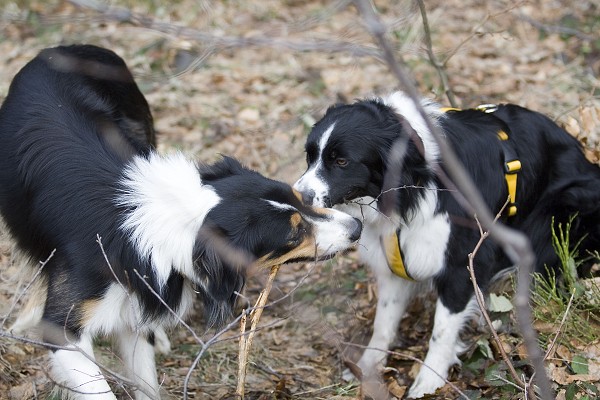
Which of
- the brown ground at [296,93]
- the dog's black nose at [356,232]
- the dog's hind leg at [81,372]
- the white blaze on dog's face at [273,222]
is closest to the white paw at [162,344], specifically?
the brown ground at [296,93]

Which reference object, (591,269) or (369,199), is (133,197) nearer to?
(369,199)

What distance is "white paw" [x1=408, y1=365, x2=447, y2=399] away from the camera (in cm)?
421

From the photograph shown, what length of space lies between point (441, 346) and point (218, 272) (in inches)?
59.4

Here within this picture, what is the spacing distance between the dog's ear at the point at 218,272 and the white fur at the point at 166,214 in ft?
0.17

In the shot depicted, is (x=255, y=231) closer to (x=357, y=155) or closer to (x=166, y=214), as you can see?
(x=166, y=214)

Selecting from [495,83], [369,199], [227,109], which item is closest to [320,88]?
[227,109]

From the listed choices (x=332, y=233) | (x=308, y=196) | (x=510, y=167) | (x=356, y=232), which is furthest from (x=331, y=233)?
(x=510, y=167)

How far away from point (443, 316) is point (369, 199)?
31.9 inches

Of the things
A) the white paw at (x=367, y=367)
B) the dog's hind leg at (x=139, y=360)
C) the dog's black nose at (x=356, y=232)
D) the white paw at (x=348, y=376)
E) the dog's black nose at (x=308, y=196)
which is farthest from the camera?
the white paw at (x=348, y=376)

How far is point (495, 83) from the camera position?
7277 mm

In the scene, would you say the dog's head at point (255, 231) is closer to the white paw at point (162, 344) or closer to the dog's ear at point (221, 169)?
Result: the dog's ear at point (221, 169)

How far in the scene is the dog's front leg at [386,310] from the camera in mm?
4500

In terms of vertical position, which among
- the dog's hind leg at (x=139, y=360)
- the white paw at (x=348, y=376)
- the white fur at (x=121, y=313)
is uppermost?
the white fur at (x=121, y=313)

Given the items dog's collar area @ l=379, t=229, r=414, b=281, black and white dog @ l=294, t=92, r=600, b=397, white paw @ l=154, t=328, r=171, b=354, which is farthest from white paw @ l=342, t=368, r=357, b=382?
white paw @ l=154, t=328, r=171, b=354
